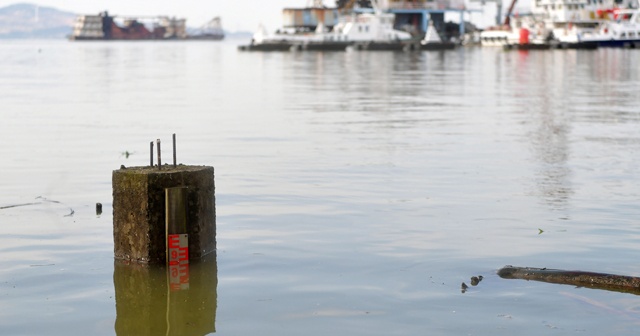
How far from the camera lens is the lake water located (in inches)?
324

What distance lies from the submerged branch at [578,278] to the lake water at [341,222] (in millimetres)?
89

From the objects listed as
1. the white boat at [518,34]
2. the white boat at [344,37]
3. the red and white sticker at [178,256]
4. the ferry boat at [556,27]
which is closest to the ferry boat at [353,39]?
the white boat at [344,37]

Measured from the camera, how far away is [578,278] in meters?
8.80

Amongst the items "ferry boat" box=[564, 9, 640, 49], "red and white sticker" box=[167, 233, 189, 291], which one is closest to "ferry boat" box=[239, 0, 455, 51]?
"ferry boat" box=[564, 9, 640, 49]

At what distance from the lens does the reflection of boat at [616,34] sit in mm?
106000

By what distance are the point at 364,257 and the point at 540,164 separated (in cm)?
710

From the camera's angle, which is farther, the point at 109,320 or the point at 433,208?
the point at 433,208

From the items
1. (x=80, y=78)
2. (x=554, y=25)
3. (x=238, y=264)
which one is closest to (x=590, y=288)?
(x=238, y=264)

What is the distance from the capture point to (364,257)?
33.1 ft

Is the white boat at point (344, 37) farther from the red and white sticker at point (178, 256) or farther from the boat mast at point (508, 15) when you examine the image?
the red and white sticker at point (178, 256)

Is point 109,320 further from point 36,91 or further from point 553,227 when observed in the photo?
point 36,91

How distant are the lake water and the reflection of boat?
82823 millimetres

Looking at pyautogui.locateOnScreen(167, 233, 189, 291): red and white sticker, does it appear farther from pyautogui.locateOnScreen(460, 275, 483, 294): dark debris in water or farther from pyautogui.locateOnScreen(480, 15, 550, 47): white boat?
pyautogui.locateOnScreen(480, 15, 550, 47): white boat

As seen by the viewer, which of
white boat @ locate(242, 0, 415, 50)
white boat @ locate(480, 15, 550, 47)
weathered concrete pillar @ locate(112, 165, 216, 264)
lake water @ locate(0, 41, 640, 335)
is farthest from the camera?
white boat @ locate(242, 0, 415, 50)
